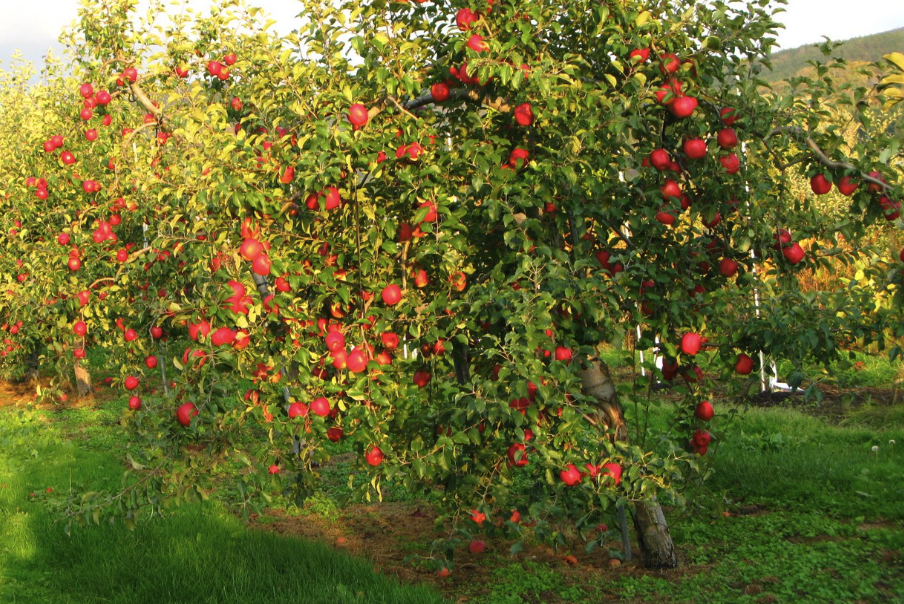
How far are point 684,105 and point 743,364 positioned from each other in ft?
4.15

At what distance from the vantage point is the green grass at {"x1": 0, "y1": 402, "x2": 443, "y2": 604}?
4090 mm

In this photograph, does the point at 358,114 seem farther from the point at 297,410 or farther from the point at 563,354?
the point at 563,354

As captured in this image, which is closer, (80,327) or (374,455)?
(374,455)

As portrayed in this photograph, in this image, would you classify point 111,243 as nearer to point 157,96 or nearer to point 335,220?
point 157,96

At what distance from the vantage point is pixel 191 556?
459 centimetres

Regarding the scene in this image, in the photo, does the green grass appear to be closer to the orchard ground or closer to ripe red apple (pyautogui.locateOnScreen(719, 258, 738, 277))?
the orchard ground

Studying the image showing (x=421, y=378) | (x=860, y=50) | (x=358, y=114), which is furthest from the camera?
(x=860, y=50)

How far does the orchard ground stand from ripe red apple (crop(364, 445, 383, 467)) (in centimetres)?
34

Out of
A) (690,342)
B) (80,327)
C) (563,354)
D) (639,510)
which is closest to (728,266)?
(690,342)

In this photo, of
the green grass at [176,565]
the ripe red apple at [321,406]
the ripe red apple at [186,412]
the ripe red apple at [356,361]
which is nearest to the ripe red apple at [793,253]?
the ripe red apple at [356,361]

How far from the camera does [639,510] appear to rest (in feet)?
14.2

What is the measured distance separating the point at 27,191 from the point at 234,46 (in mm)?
3688

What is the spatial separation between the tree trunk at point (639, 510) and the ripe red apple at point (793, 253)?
113cm

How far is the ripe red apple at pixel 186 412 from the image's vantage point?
3.49 meters
